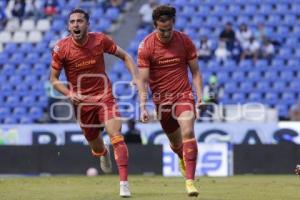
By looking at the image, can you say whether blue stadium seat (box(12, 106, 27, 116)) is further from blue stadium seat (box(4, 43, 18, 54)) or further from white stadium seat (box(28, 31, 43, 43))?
white stadium seat (box(28, 31, 43, 43))

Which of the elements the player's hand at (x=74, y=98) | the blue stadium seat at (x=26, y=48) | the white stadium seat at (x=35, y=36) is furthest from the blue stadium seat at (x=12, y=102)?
the player's hand at (x=74, y=98)

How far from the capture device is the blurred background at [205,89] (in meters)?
21.4

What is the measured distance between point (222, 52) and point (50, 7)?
23.0 feet

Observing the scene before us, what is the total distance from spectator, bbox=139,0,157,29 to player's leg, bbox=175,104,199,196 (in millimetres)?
17210

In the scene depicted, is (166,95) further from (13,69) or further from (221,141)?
(13,69)

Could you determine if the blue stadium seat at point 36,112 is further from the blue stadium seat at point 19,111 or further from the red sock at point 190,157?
the red sock at point 190,157

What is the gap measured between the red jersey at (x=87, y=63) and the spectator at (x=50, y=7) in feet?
59.2

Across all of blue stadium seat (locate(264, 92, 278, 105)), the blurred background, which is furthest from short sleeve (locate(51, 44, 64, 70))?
blue stadium seat (locate(264, 92, 278, 105))

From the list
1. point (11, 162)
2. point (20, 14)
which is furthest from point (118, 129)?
point (20, 14)

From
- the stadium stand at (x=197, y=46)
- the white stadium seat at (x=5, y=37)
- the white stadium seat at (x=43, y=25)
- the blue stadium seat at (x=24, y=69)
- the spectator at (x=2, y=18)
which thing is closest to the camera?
the stadium stand at (x=197, y=46)

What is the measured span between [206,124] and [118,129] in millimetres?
10706

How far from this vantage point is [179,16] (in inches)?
1156

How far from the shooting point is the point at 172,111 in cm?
1266

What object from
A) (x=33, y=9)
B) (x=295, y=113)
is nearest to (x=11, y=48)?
(x=33, y=9)
